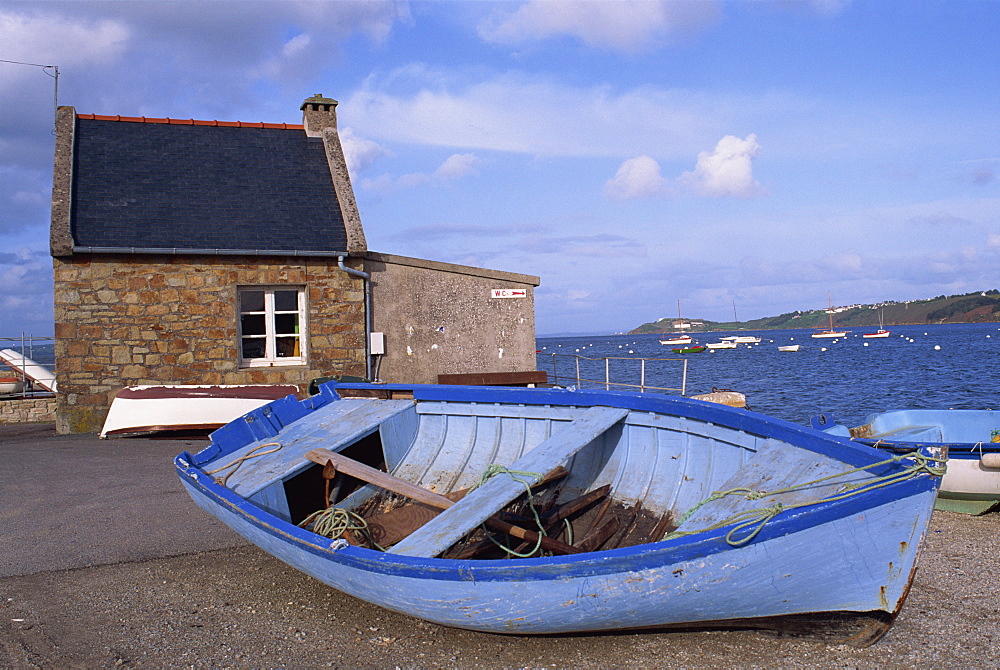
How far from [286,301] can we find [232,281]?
99cm

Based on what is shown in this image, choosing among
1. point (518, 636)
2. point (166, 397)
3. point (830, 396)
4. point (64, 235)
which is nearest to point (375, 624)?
point (518, 636)

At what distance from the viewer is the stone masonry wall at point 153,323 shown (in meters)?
12.8

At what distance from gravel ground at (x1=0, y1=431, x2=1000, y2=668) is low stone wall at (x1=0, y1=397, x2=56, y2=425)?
39.6 feet

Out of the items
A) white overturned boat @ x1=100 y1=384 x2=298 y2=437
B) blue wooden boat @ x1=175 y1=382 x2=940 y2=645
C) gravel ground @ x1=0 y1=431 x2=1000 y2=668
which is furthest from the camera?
white overturned boat @ x1=100 y1=384 x2=298 y2=437

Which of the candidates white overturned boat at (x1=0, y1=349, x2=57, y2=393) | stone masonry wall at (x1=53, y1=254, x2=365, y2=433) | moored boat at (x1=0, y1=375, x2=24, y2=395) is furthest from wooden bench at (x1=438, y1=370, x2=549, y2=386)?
moored boat at (x1=0, y1=375, x2=24, y2=395)

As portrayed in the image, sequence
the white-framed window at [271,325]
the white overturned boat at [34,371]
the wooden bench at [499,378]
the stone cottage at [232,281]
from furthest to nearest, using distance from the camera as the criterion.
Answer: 1. the white overturned boat at [34,371]
2. the wooden bench at [499,378]
3. the white-framed window at [271,325]
4. the stone cottage at [232,281]

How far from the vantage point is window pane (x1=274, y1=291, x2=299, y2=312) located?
1371 cm

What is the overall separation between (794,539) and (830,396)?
31.0 m

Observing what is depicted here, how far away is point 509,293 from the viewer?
1528cm

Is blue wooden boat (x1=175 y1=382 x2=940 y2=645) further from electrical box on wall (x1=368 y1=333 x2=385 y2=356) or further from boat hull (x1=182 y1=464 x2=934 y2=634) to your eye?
electrical box on wall (x1=368 y1=333 x2=385 y2=356)

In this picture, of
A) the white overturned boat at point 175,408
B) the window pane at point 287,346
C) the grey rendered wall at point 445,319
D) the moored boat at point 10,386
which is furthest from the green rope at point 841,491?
the moored boat at point 10,386

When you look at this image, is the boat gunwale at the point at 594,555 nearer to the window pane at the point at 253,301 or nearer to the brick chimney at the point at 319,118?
the window pane at the point at 253,301

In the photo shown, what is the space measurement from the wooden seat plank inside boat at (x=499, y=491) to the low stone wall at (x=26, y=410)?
14.4 m

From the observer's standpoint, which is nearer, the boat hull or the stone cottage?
the boat hull
